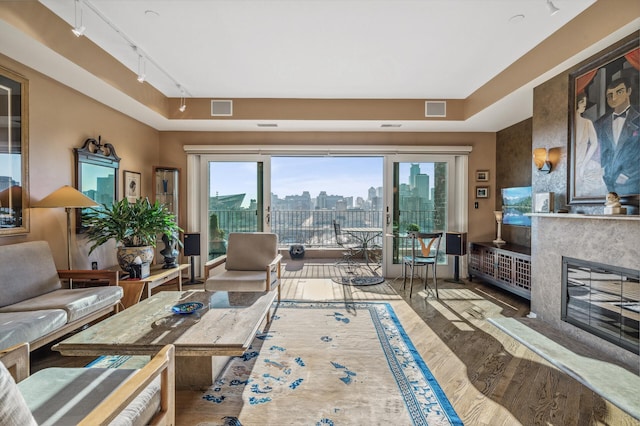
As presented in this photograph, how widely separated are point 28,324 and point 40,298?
642 mm

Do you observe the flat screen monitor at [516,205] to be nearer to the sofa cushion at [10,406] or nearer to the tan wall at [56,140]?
the sofa cushion at [10,406]

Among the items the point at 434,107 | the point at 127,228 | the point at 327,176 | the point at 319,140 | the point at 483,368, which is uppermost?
the point at 434,107

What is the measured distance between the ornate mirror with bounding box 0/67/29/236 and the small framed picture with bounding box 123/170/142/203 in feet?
4.91

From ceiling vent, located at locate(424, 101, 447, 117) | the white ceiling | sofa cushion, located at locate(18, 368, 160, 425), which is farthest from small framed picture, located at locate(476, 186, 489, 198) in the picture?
sofa cushion, located at locate(18, 368, 160, 425)

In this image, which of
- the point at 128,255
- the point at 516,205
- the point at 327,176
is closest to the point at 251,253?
the point at 128,255

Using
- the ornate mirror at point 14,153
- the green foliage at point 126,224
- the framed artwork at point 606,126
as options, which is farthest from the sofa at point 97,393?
the framed artwork at point 606,126

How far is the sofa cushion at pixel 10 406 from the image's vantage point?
765 mm

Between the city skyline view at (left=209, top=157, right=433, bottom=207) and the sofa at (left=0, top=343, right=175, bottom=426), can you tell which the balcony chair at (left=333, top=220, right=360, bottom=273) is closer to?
the city skyline view at (left=209, top=157, right=433, bottom=207)

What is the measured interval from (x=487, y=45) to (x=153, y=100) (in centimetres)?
403

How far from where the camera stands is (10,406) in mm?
785

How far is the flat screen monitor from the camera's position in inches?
169

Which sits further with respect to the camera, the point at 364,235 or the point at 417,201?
the point at 364,235

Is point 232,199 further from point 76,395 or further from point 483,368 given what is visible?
point 483,368

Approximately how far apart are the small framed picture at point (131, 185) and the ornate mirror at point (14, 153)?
58.9 inches
